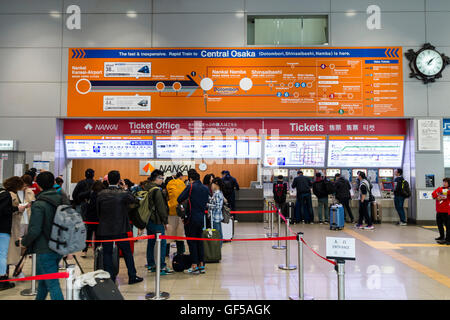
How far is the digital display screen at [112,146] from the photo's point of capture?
1012 centimetres

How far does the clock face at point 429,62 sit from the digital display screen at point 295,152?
3.48 m

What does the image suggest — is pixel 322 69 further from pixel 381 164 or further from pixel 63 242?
pixel 63 242

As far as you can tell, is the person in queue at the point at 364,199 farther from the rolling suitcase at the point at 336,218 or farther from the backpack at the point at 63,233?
the backpack at the point at 63,233

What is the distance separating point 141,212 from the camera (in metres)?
4.71

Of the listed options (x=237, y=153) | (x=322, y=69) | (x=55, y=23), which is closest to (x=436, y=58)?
(x=322, y=69)

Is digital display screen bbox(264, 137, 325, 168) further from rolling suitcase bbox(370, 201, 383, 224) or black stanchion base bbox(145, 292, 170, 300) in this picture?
black stanchion base bbox(145, 292, 170, 300)

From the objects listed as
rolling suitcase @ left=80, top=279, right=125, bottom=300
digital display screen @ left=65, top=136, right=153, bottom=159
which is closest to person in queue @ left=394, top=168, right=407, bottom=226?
digital display screen @ left=65, top=136, right=153, bottom=159

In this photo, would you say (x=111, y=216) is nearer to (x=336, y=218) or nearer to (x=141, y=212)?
(x=141, y=212)

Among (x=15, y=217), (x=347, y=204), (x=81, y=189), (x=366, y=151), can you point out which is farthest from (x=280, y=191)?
(x=15, y=217)

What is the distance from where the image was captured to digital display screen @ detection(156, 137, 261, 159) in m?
10.2

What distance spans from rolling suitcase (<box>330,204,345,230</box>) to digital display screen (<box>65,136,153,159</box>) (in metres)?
5.68

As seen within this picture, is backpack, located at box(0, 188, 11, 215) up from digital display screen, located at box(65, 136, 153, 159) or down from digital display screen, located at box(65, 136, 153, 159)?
down

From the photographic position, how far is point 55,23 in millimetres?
9867

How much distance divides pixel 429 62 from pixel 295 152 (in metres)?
4.68
